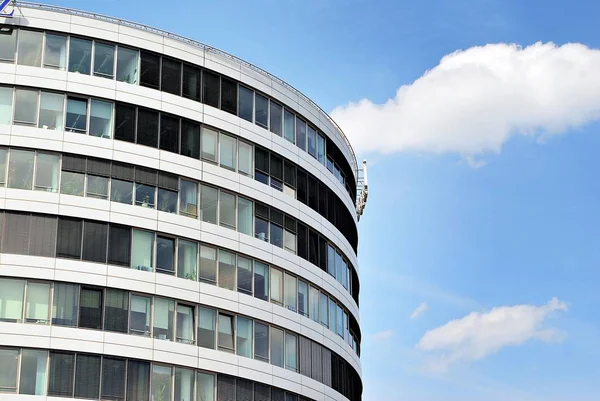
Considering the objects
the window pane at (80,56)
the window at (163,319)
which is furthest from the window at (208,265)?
the window pane at (80,56)

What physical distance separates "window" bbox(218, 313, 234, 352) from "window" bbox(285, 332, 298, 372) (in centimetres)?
403

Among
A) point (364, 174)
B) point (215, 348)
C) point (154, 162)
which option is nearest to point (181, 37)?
point (154, 162)

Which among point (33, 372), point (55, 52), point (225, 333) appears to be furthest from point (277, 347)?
point (55, 52)

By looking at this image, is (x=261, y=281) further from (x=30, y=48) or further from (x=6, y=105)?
(x=30, y=48)

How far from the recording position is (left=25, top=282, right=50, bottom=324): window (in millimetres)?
47594

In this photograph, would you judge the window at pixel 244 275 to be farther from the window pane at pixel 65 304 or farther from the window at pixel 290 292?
the window pane at pixel 65 304

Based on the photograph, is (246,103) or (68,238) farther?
(246,103)

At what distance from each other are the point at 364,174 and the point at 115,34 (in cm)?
2412

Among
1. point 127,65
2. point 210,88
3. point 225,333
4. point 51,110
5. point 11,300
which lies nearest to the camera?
point 11,300


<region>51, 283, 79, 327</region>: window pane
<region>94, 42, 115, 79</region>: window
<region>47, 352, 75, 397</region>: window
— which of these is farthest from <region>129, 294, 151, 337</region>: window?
<region>94, 42, 115, 79</region>: window

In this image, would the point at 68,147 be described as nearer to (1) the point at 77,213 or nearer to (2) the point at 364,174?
(1) the point at 77,213

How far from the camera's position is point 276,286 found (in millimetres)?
56094

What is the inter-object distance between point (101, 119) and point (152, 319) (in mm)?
10030

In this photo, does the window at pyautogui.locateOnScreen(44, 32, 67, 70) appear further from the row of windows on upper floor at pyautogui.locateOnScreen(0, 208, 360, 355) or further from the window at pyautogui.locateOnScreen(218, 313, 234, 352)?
the window at pyautogui.locateOnScreen(218, 313, 234, 352)
